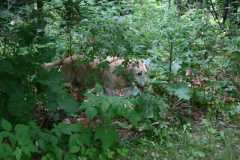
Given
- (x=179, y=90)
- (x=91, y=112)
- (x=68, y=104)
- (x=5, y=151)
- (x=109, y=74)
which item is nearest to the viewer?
(x=5, y=151)

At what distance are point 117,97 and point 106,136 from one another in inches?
13.8

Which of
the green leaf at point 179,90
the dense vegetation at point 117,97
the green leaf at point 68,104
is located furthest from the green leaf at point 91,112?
the green leaf at point 179,90

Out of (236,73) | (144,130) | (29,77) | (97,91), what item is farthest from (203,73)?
(29,77)

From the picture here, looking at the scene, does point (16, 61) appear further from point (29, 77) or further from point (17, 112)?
point (17, 112)

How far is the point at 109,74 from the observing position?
16.4ft

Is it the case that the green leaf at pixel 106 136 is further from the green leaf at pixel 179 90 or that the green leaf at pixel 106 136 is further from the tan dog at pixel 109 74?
the green leaf at pixel 179 90

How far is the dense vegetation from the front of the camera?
12.1 feet

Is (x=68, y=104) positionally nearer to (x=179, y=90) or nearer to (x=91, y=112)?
(x=91, y=112)

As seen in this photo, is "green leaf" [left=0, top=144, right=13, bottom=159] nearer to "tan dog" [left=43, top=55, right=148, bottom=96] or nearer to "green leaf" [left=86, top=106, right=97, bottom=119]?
"green leaf" [left=86, top=106, right=97, bottom=119]

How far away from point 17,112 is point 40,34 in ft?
2.87

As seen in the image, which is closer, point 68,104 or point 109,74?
point 68,104

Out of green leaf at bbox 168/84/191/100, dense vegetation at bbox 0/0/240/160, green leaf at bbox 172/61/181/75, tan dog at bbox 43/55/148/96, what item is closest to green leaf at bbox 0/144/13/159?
dense vegetation at bbox 0/0/240/160

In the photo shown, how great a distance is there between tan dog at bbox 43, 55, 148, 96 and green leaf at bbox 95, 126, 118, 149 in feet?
2.85

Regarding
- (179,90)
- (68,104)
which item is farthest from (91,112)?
(179,90)
